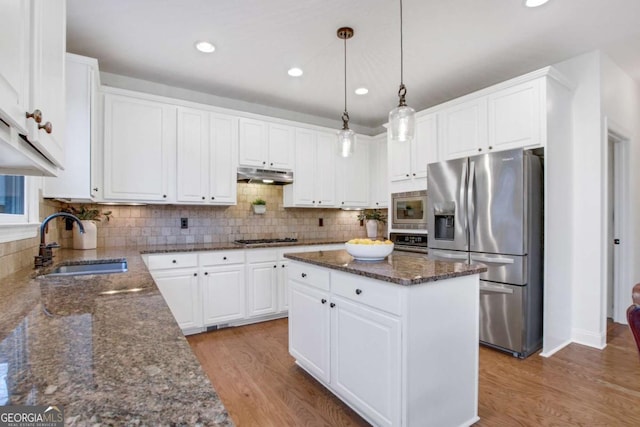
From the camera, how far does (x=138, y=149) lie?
3168 millimetres

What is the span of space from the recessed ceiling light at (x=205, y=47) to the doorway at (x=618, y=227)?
410 centimetres

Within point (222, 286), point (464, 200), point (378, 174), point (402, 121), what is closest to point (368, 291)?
point (402, 121)

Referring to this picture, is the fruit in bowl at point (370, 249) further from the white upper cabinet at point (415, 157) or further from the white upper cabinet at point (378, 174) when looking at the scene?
the white upper cabinet at point (378, 174)

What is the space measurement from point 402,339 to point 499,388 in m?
1.23

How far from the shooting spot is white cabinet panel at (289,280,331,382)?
2.15 metres

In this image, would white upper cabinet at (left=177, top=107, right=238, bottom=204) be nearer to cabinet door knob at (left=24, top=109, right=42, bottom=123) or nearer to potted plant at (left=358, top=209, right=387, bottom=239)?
potted plant at (left=358, top=209, right=387, bottom=239)

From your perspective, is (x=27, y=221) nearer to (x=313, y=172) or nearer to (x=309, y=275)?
(x=309, y=275)

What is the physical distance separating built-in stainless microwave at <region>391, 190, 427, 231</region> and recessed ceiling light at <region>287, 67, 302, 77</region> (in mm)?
1779

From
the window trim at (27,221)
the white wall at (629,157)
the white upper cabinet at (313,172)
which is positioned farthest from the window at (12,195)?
the white wall at (629,157)

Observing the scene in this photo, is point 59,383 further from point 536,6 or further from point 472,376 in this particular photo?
point 536,6

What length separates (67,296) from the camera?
1.26m

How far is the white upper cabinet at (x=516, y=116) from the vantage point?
2764 millimetres

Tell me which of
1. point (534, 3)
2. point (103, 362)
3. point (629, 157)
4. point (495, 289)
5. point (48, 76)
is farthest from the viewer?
point (629, 157)

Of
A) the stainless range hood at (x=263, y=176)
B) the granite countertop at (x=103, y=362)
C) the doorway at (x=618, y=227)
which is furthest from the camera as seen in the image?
the stainless range hood at (x=263, y=176)
